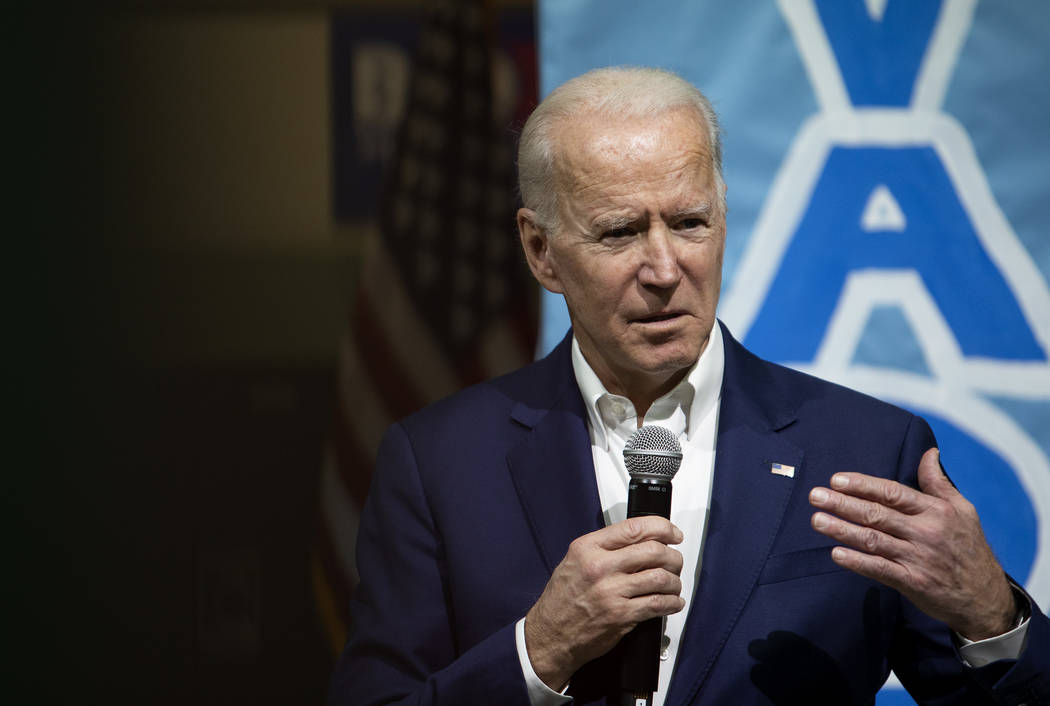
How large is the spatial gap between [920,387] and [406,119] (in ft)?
7.04

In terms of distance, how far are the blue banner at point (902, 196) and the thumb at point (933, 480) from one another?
876 mm

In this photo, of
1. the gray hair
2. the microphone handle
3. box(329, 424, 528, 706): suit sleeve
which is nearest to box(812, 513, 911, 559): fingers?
the microphone handle

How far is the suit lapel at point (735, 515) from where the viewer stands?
1.64m

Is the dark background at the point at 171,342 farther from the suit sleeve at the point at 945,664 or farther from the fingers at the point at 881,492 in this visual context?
the fingers at the point at 881,492

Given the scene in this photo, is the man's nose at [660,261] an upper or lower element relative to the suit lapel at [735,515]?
upper

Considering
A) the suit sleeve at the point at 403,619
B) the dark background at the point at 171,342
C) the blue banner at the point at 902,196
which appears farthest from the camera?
the dark background at the point at 171,342

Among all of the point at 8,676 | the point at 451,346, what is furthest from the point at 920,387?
the point at 8,676

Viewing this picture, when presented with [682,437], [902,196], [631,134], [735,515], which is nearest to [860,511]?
[735,515]

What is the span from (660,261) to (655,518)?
44cm

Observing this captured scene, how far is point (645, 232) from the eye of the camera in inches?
68.4

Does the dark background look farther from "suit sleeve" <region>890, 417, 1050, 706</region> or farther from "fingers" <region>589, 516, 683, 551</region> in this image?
"fingers" <region>589, 516, 683, 551</region>

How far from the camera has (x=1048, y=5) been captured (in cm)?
240

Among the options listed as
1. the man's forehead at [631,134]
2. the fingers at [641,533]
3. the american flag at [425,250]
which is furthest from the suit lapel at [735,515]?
the american flag at [425,250]

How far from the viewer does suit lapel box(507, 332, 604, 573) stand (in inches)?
68.6
